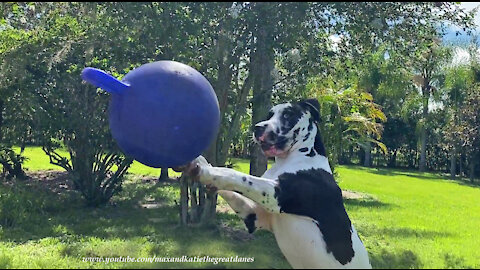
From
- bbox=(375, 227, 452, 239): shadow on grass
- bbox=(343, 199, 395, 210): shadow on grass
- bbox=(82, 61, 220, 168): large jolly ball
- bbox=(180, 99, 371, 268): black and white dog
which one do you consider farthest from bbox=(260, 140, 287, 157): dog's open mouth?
bbox=(343, 199, 395, 210): shadow on grass

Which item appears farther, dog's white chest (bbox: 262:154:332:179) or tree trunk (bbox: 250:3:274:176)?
tree trunk (bbox: 250:3:274:176)

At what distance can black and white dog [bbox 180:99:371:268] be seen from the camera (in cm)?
326

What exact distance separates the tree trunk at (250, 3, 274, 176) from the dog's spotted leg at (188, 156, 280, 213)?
3.56m

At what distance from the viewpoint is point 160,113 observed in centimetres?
300

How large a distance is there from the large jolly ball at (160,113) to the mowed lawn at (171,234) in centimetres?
79

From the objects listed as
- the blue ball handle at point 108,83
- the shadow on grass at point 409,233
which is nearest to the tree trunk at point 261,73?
the shadow on grass at point 409,233

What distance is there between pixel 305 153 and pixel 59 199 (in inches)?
328

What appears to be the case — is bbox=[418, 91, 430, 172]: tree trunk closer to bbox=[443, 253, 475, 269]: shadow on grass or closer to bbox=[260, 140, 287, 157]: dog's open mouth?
bbox=[443, 253, 475, 269]: shadow on grass

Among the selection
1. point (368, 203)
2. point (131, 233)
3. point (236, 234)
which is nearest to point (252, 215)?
point (236, 234)

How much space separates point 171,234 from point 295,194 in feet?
15.2

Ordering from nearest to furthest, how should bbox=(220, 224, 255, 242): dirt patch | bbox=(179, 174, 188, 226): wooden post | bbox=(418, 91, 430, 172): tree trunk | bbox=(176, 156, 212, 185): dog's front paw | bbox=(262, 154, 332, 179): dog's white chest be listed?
1. bbox=(176, 156, 212, 185): dog's front paw
2. bbox=(262, 154, 332, 179): dog's white chest
3. bbox=(220, 224, 255, 242): dirt patch
4. bbox=(179, 174, 188, 226): wooden post
5. bbox=(418, 91, 430, 172): tree trunk

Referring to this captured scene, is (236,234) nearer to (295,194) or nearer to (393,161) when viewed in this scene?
(295,194)

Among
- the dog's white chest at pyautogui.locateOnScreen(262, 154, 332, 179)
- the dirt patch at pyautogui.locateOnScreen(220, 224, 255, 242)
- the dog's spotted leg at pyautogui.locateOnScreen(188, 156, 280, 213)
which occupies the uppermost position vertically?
the dog's white chest at pyautogui.locateOnScreen(262, 154, 332, 179)

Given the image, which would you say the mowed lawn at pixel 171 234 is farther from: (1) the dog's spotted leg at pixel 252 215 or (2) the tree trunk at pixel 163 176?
(2) the tree trunk at pixel 163 176
